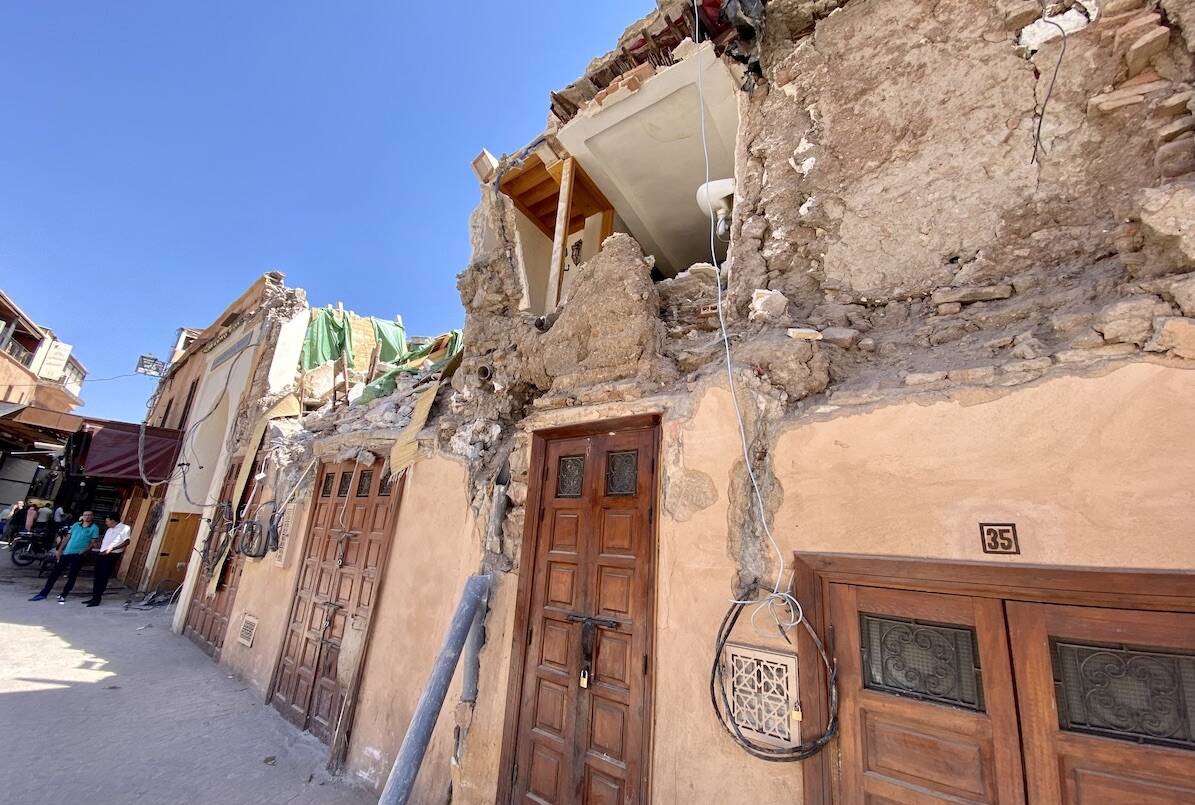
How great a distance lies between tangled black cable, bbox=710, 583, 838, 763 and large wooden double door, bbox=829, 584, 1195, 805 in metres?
0.07

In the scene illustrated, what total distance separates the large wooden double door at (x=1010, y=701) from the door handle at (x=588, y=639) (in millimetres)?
1421

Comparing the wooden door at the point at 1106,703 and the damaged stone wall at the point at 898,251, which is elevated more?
the damaged stone wall at the point at 898,251

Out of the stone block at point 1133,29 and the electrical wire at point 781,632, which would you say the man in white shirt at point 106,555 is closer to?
the electrical wire at point 781,632

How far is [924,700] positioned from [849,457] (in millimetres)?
1052

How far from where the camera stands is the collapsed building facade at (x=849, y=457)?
1900mm

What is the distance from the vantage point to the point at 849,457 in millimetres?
2453

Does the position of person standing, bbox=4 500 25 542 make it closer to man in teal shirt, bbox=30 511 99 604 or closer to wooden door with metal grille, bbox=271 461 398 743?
man in teal shirt, bbox=30 511 99 604

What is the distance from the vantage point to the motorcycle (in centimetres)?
1407

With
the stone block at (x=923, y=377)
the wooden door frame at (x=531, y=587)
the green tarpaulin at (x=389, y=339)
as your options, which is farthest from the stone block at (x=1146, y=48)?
the green tarpaulin at (x=389, y=339)

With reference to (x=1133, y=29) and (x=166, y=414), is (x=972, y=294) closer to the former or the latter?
(x=1133, y=29)

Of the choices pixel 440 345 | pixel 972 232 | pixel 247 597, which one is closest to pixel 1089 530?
pixel 972 232

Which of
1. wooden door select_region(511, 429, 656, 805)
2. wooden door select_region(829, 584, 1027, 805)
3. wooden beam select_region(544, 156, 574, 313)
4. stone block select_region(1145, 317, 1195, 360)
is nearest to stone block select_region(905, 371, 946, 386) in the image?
stone block select_region(1145, 317, 1195, 360)

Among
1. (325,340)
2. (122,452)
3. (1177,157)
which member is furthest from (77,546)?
(1177,157)

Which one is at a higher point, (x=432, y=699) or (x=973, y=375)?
(x=973, y=375)
